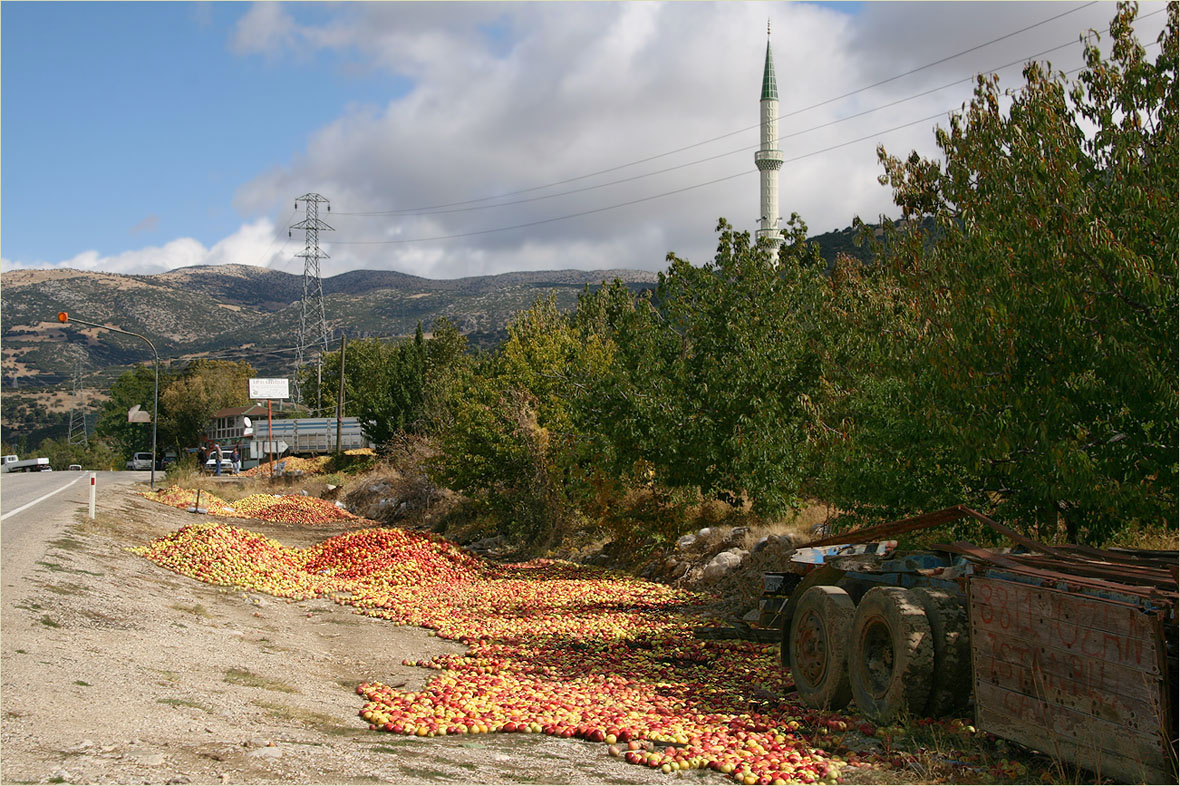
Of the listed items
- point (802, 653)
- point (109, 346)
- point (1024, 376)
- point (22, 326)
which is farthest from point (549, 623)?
point (109, 346)

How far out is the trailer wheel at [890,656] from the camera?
7000mm

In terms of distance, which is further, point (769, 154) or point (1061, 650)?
point (769, 154)

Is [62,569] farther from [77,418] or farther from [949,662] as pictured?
[77,418]

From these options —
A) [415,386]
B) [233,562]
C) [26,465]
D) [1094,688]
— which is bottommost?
[26,465]

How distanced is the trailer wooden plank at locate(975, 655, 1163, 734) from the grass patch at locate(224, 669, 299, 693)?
254 inches

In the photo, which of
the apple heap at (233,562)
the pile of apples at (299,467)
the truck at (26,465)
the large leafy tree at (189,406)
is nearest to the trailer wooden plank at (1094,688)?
the apple heap at (233,562)

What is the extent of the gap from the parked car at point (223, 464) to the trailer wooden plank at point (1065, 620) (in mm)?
58151

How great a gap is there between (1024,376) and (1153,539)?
16.4ft

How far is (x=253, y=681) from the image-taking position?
8.78m

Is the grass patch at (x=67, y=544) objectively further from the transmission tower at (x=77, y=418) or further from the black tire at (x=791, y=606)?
the transmission tower at (x=77, y=418)

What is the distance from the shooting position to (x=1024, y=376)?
8875 mm

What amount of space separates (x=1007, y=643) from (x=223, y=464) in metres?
65.3

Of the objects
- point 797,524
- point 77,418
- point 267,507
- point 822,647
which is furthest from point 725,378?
point 77,418

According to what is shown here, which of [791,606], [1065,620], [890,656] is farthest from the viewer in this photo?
[791,606]
